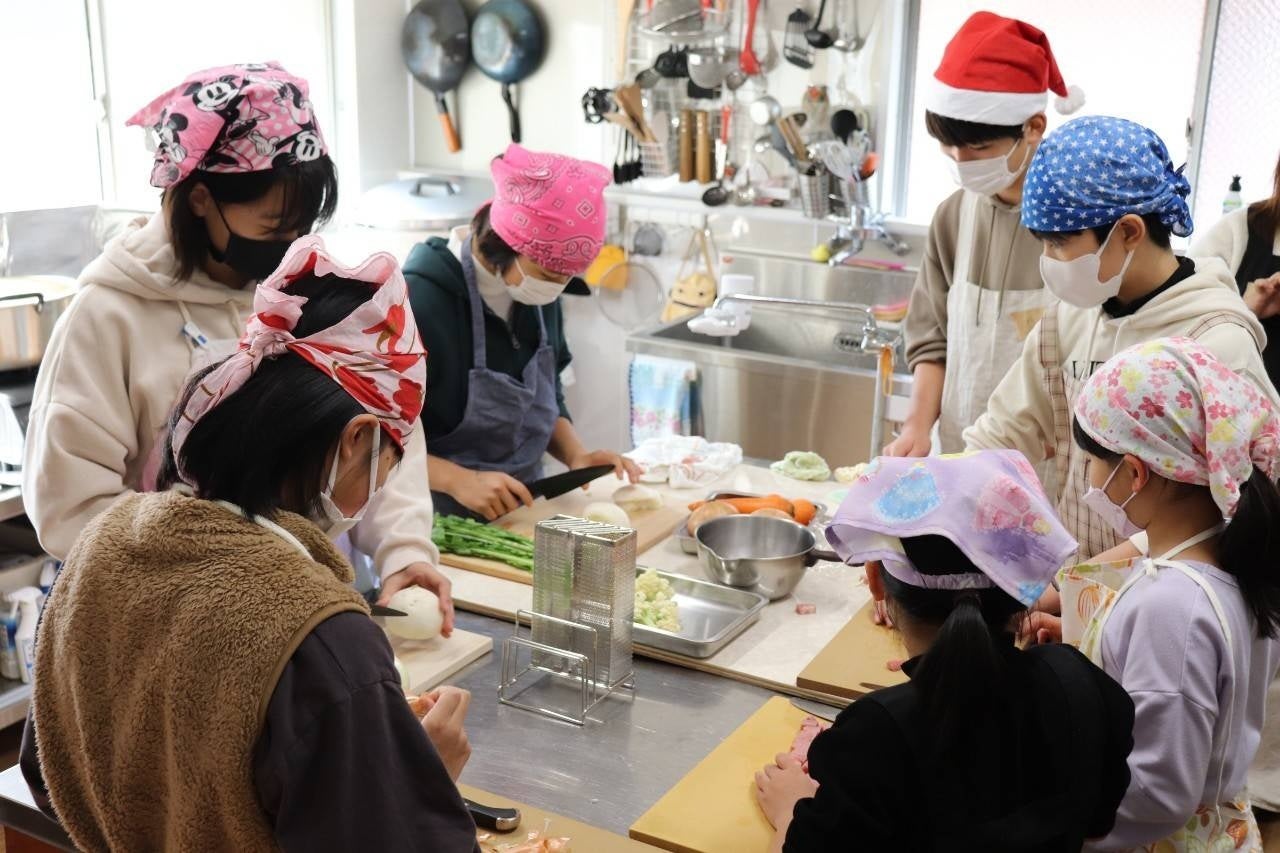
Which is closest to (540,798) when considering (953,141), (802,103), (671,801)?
(671,801)

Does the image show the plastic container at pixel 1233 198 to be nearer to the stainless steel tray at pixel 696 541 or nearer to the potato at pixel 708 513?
the stainless steel tray at pixel 696 541

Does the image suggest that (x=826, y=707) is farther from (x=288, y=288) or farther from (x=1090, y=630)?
(x=288, y=288)

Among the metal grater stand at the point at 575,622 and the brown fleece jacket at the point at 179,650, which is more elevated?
the brown fleece jacket at the point at 179,650

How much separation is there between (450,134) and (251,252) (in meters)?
3.36

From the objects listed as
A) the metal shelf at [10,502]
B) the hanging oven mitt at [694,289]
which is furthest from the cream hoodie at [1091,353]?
the hanging oven mitt at [694,289]

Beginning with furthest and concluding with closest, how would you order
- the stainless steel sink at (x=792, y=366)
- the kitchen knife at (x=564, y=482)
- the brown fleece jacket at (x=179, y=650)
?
the stainless steel sink at (x=792, y=366) < the kitchen knife at (x=564, y=482) < the brown fleece jacket at (x=179, y=650)

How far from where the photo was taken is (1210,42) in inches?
146

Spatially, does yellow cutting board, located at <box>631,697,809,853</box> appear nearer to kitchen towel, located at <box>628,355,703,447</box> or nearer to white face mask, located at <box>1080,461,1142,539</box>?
white face mask, located at <box>1080,461,1142,539</box>

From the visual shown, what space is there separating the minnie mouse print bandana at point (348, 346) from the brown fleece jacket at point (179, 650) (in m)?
0.10

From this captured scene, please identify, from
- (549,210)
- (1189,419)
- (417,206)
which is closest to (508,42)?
(417,206)

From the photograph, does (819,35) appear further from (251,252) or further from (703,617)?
(251,252)

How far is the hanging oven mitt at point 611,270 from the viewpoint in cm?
489

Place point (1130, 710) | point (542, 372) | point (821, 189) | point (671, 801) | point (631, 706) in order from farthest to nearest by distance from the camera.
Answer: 1. point (821, 189)
2. point (542, 372)
3. point (631, 706)
4. point (671, 801)
5. point (1130, 710)

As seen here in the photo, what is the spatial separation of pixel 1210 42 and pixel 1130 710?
3013mm
